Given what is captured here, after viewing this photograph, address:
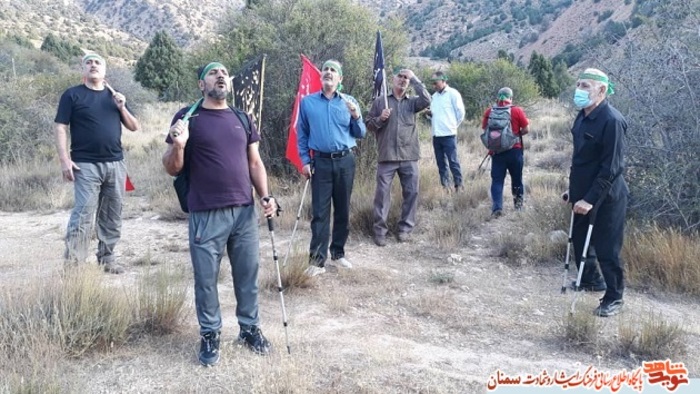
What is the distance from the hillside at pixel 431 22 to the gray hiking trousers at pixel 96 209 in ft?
148

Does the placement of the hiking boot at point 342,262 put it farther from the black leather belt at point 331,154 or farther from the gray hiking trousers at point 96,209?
the gray hiking trousers at point 96,209

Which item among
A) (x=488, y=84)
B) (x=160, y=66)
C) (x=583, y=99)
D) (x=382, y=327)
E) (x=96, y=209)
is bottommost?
(x=382, y=327)

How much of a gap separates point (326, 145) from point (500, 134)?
3.05 m

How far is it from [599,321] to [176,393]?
11.3ft

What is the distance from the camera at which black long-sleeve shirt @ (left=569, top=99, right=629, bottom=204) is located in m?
5.04

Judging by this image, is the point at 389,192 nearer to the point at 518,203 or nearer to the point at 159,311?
the point at 518,203

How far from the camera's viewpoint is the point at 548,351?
179 inches

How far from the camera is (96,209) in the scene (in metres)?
5.96

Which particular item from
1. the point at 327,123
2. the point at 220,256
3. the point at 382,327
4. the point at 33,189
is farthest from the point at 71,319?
the point at 33,189

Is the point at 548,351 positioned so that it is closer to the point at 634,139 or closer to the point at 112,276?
the point at 634,139

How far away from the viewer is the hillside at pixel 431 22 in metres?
51.7

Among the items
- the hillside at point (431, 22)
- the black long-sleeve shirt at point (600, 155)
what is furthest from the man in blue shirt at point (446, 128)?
the hillside at point (431, 22)

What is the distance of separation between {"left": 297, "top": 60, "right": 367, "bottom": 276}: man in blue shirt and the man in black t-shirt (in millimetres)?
1866

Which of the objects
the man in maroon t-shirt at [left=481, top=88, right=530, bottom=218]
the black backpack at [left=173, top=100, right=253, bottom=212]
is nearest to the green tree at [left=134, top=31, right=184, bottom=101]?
the man in maroon t-shirt at [left=481, top=88, right=530, bottom=218]
